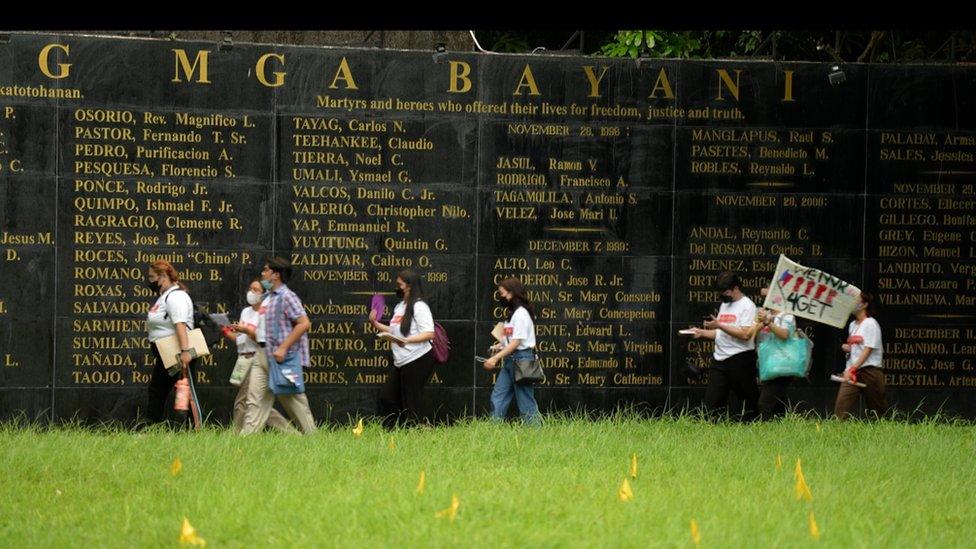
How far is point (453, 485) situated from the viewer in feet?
31.3

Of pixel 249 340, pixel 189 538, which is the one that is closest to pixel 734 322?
pixel 249 340

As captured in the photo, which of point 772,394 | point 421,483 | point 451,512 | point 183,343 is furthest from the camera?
point 772,394

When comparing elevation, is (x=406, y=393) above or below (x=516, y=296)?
below

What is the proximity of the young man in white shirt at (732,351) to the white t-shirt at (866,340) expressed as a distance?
44.9 inches

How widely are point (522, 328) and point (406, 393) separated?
4.15 ft

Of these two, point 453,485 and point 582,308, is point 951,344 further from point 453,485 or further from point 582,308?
point 453,485

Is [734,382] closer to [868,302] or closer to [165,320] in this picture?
[868,302]

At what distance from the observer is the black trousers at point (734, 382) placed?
1384cm

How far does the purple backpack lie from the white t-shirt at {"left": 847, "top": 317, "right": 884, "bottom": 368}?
4.01 meters

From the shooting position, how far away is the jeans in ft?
44.9

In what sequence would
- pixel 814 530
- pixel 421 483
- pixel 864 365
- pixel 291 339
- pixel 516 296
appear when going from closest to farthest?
pixel 814 530 → pixel 421 483 → pixel 291 339 → pixel 516 296 → pixel 864 365

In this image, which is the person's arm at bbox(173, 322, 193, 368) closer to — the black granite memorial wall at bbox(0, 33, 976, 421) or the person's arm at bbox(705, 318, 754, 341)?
the black granite memorial wall at bbox(0, 33, 976, 421)

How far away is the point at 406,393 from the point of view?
45.1 feet

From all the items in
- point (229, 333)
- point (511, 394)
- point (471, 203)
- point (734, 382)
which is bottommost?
point (511, 394)
